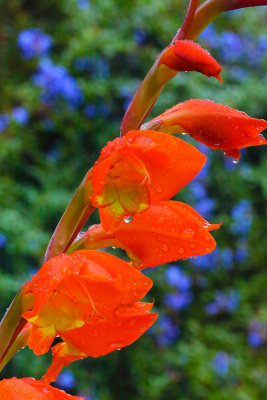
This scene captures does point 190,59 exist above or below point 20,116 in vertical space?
above

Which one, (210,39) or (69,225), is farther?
(210,39)

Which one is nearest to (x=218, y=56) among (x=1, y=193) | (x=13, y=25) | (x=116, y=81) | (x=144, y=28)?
(x=144, y=28)

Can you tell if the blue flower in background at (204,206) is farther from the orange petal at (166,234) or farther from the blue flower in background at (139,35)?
the orange petal at (166,234)

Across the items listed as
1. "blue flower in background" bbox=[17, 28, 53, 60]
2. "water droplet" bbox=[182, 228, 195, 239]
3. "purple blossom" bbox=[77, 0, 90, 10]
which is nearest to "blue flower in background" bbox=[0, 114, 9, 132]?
"blue flower in background" bbox=[17, 28, 53, 60]

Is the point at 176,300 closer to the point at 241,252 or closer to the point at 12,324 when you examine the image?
the point at 241,252

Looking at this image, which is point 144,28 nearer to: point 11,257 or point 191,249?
point 11,257

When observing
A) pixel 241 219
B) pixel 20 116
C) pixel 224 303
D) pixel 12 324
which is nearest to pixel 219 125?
pixel 12 324
